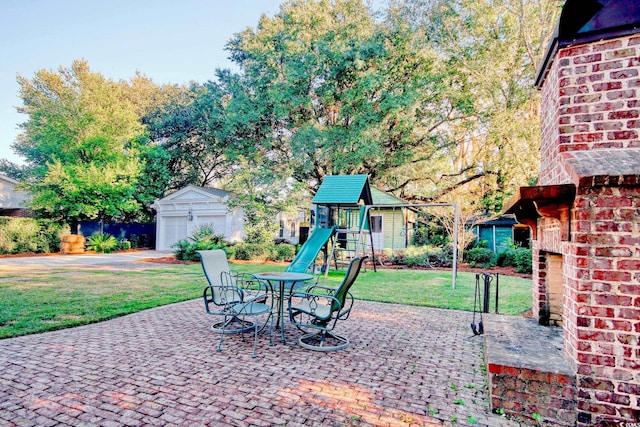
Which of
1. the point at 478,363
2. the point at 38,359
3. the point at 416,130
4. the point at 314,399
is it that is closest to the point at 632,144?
the point at 478,363

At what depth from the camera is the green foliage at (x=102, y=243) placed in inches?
791

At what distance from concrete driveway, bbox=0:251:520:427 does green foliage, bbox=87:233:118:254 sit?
674 inches

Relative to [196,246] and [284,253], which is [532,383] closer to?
[284,253]

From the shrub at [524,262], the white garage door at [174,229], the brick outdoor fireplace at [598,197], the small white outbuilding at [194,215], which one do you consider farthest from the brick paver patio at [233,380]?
the white garage door at [174,229]

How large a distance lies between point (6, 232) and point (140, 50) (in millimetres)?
11037

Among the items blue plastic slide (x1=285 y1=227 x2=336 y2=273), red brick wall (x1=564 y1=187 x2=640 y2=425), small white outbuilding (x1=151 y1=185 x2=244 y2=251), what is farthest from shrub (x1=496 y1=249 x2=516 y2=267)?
small white outbuilding (x1=151 y1=185 x2=244 y2=251)

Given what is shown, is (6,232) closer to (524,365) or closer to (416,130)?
(416,130)

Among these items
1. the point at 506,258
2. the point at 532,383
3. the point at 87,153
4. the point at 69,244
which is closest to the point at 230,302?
the point at 532,383

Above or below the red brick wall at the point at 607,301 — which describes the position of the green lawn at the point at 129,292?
below

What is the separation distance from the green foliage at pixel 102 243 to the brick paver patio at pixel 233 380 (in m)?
17.2

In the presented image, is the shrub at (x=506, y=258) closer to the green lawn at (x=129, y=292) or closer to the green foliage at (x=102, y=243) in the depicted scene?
the green lawn at (x=129, y=292)

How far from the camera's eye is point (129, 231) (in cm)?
2327

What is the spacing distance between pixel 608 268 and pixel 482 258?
13.4 m

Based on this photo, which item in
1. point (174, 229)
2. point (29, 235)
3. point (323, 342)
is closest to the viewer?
point (323, 342)
